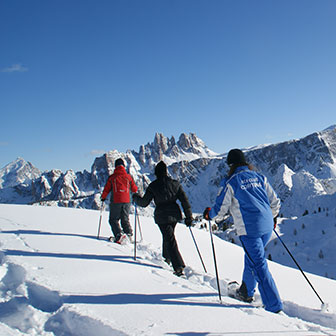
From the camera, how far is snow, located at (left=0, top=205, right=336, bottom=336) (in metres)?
3.07

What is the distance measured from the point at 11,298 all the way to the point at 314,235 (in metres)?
16.3

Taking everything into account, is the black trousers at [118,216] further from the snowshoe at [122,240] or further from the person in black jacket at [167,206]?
the person in black jacket at [167,206]

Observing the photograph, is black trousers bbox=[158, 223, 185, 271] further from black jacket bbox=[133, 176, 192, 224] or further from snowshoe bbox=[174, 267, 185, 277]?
black jacket bbox=[133, 176, 192, 224]

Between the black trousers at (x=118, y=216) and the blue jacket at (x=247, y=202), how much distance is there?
14.1 feet

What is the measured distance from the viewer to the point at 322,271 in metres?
12.9

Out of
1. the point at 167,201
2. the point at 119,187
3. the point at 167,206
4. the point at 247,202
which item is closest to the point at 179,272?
the point at 167,206

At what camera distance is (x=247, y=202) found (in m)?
4.48

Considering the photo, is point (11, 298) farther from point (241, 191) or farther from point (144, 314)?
point (241, 191)

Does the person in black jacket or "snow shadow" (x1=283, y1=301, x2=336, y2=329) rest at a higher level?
the person in black jacket

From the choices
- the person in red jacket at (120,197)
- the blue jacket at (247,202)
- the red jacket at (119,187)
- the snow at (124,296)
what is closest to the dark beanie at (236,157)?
the blue jacket at (247,202)

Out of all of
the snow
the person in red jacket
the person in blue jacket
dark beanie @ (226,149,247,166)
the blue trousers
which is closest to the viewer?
the snow

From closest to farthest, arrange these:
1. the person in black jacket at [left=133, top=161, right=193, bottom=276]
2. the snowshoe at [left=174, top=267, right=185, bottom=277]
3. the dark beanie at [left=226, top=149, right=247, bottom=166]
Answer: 1. the dark beanie at [left=226, top=149, right=247, bottom=166]
2. the snowshoe at [left=174, top=267, right=185, bottom=277]
3. the person in black jacket at [left=133, top=161, right=193, bottom=276]

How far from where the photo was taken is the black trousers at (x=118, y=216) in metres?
8.26

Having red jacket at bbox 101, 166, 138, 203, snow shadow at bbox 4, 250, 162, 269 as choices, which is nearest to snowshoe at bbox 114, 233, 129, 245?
red jacket at bbox 101, 166, 138, 203
